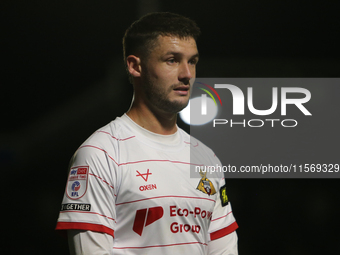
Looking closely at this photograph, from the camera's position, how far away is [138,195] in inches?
52.3

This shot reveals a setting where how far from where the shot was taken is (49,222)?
2.58 m

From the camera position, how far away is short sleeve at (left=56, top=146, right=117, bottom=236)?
4.09 feet

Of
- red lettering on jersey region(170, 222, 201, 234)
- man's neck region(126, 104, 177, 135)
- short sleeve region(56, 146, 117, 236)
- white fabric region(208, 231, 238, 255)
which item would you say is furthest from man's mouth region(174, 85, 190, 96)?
white fabric region(208, 231, 238, 255)

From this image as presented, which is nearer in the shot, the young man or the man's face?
the young man

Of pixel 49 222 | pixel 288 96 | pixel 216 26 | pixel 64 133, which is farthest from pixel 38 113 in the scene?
pixel 288 96

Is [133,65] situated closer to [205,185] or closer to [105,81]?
[205,185]

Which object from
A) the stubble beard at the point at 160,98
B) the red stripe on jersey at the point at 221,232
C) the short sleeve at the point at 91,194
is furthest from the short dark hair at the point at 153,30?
the red stripe on jersey at the point at 221,232

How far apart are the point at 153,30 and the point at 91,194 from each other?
0.65 meters

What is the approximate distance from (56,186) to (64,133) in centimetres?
35

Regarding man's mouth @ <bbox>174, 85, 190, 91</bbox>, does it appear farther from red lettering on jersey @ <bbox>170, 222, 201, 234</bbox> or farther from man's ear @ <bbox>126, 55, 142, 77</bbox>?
red lettering on jersey @ <bbox>170, 222, 201, 234</bbox>

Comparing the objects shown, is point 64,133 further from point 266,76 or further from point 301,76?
point 301,76

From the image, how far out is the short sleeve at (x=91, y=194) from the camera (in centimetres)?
125

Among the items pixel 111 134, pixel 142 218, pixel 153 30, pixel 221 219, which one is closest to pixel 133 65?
pixel 153 30

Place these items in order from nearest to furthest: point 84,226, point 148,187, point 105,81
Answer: point 84,226
point 148,187
point 105,81
